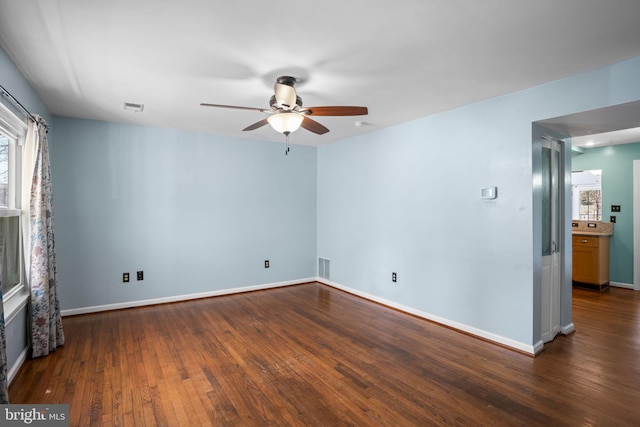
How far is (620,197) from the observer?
18.2ft

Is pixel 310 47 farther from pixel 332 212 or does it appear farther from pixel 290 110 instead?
pixel 332 212

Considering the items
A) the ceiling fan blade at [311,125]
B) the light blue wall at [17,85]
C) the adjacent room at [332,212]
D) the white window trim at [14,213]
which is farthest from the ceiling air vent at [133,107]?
the ceiling fan blade at [311,125]

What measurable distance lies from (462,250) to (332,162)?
2727mm

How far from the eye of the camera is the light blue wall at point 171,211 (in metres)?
4.04

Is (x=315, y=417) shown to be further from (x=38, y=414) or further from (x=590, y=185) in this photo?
(x=590, y=185)

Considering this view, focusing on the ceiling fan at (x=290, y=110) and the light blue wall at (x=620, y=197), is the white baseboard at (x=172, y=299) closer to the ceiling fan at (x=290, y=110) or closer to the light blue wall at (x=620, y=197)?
the ceiling fan at (x=290, y=110)

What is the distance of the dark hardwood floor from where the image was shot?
2.14 metres

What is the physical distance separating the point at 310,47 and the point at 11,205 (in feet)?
9.62

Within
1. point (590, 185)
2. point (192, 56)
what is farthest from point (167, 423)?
point (590, 185)

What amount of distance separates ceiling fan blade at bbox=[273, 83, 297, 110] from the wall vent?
11.7 ft

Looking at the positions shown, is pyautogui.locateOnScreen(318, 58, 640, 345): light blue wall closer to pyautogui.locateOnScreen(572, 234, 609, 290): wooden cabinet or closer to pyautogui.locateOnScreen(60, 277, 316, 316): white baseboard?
pyautogui.locateOnScreen(60, 277, 316, 316): white baseboard

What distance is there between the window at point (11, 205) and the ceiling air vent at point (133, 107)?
93cm

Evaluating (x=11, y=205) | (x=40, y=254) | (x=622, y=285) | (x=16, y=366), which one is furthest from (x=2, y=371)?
(x=622, y=285)

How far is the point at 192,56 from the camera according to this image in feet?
7.77
